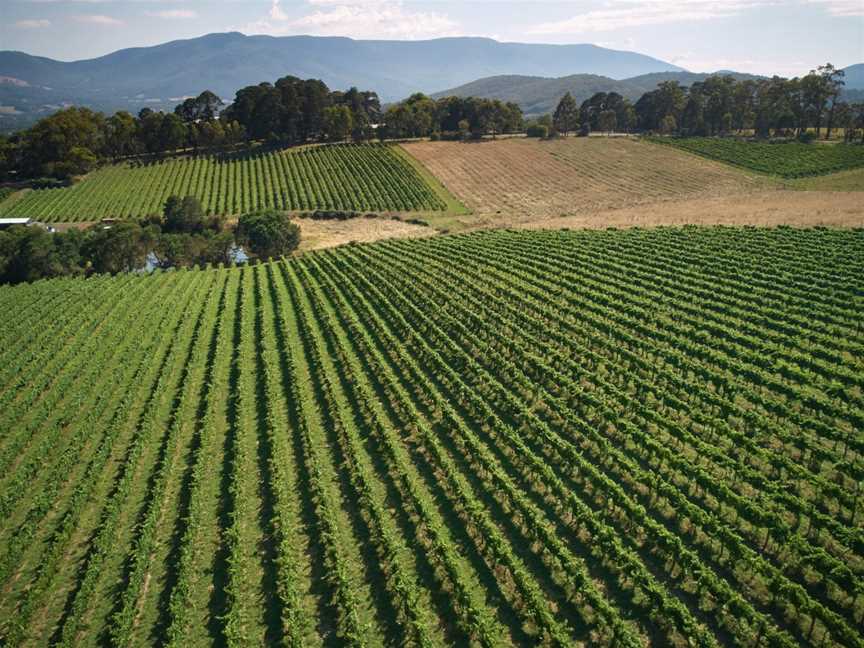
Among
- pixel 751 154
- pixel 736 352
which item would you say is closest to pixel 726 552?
pixel 736 352

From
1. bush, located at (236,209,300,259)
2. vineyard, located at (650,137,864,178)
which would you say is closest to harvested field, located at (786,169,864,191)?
vineyard, located at (650,137,864,178)

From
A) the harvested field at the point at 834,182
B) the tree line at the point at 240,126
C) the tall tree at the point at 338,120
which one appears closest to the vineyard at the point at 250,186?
the tall tree at the point at 338,120

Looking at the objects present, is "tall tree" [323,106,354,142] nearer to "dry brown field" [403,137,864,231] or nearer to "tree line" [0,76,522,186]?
"tree line" [0,76,522,186]

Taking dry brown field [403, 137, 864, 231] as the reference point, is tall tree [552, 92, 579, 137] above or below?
above

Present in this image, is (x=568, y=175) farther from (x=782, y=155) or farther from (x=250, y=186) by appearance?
(x=250, y=186)

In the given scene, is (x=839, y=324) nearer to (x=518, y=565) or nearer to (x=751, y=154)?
(x=518, y=565)

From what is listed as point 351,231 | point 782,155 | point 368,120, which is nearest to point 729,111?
point 782,155

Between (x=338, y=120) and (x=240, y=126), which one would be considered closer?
(x=338, y=120)
